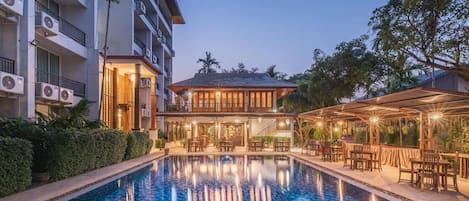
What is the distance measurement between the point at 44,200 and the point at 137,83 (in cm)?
1505

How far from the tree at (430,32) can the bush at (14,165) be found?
11.5m

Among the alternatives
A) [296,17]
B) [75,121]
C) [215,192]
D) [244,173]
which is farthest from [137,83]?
[296,17]

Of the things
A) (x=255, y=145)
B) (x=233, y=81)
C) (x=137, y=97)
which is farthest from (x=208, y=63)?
(x=137, y=97)

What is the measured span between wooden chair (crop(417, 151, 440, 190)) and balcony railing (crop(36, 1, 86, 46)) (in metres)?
16.0

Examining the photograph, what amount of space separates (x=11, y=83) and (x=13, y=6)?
257 centimetres

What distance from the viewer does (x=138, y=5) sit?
2747cm

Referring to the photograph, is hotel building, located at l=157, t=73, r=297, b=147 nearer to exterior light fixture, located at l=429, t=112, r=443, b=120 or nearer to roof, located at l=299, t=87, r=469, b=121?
roof, located at l=299, t=87, r=469, b=121

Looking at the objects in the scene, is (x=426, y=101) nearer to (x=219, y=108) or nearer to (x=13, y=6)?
(x=13, y=6)

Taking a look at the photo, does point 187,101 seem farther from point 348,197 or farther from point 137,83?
point 348,197

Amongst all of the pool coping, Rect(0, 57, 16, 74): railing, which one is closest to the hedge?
Rect(0, 57, 16, 74): railing

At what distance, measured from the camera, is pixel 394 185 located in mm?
10570

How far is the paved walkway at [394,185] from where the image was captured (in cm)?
890

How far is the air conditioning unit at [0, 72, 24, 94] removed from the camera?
13.0 metres

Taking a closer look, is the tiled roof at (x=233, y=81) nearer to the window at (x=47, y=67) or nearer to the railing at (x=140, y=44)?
the railing at (x=140, y=44)
